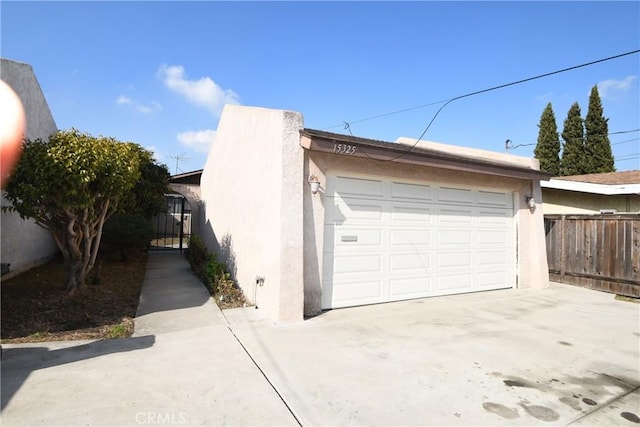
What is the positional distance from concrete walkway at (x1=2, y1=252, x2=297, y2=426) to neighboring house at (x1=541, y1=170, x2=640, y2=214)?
34.4 feet

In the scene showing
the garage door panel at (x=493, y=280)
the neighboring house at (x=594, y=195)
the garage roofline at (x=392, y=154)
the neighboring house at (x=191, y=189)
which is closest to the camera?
the garage roofline at (x=392, y=154)

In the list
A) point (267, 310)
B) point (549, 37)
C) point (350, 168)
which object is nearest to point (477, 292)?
point (350, 168)

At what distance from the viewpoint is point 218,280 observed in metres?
7.23

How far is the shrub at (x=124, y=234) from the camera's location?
10586 millimetres

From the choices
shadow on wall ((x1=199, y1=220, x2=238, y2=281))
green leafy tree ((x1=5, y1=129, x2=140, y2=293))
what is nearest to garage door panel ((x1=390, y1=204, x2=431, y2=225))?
shadow on wall ((x1=199, y1=220, x2=238, y2=281))

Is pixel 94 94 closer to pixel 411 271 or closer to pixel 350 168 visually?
pixel 350 168

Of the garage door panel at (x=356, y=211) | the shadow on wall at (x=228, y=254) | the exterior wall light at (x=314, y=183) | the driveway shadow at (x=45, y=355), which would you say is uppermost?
the exterior wall light at (x=314, y=183)

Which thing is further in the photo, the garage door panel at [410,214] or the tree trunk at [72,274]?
the garage door panel at [410,214]

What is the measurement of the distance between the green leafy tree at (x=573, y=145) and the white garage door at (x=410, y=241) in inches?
798

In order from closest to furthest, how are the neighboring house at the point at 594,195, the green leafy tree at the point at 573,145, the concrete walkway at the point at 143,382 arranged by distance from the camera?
1. the concrete walkway at the point at 143,382
2. the neighboring house at the point at 594,195
3. the green leafy tree at the point at 573,145

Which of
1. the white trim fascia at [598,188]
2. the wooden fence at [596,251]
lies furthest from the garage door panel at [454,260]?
the white trim fascia at [598,188]

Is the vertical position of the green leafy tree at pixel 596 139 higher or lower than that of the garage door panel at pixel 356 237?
higher

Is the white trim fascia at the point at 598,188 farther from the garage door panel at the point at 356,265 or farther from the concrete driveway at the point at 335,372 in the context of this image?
the garage door panel at the point at 356,265

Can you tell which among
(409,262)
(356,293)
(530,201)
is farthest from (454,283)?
(530,201)
